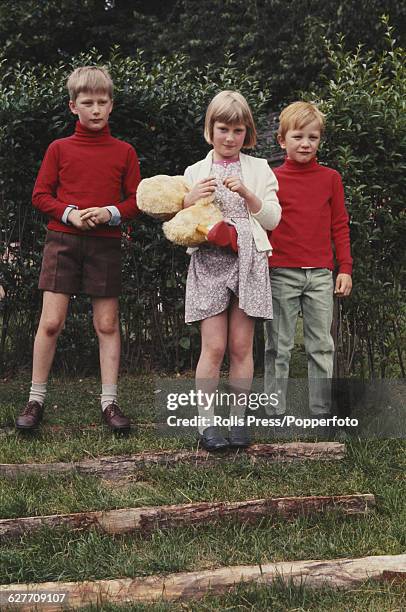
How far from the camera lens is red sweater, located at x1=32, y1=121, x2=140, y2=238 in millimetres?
3924

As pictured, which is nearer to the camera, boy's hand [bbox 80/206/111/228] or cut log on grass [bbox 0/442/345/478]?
cut log on grass [bbox 0/442/345/478]

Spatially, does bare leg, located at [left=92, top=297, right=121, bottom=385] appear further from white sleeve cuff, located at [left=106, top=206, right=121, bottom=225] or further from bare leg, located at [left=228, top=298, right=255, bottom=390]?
bare leg, located at [left=228, top=298, right=255, bottom=390]

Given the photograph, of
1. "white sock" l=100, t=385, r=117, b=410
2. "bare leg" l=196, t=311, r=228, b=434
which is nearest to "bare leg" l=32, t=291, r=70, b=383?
"white sock" l=100, t=385, r=117, b=410

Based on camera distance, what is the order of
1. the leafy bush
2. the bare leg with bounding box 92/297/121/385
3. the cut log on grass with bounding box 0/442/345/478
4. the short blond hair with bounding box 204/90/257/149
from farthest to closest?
the leafy bush, the bare leg with bounding box 92/297/121/385, the short blond hair with bounding box 204/90/257/149, the cut log on grass with bounding box 0/442/345/478

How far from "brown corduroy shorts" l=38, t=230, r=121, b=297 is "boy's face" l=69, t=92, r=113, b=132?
612 mm

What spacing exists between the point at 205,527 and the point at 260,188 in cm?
169

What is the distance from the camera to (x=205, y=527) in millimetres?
3098

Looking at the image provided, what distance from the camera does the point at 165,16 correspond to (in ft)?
61.8

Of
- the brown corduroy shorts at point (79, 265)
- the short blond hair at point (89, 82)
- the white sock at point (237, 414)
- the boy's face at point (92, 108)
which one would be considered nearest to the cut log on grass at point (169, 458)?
the white sock at point (237, 414)

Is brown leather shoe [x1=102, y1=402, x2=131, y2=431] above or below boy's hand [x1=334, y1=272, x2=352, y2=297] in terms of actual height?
below

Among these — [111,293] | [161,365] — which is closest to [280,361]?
[111,293]

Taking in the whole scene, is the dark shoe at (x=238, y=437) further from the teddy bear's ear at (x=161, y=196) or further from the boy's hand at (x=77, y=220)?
the boy's hand at (x=77, y=220)

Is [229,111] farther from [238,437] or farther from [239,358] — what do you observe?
[238,437]

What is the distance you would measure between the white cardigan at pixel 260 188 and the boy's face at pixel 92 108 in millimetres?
559
